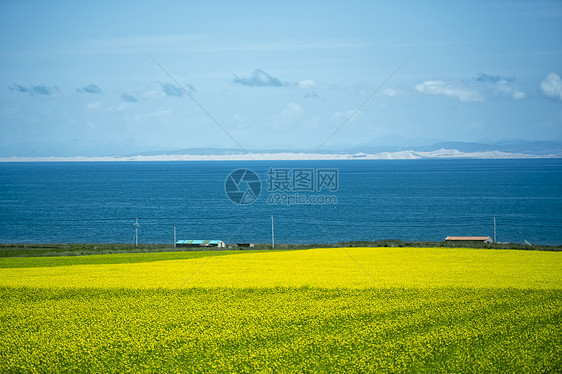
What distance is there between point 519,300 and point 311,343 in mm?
6680

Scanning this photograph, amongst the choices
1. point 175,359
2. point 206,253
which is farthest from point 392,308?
point 206,253

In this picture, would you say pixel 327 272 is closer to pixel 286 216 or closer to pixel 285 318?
pixel 285 318

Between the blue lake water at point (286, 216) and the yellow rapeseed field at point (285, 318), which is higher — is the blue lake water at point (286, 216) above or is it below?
below

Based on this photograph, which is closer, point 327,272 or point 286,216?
point 327,272
